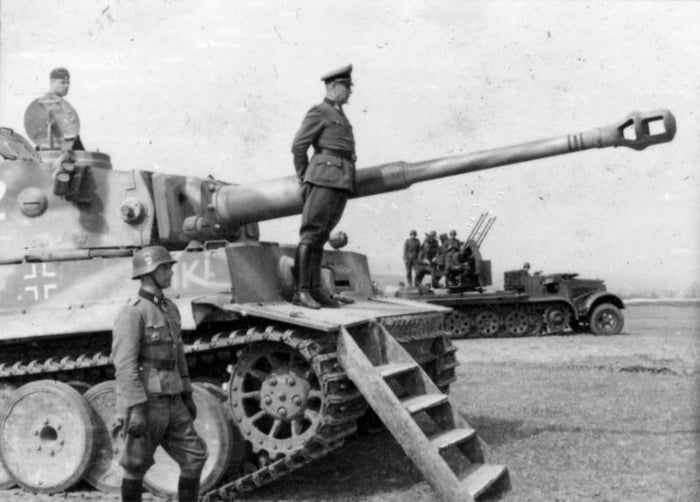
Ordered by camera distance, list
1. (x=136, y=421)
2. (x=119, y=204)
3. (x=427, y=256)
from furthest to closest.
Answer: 1. (x=427, y=256)
2. (x=119, y=204)
3. (x=136, y=421)

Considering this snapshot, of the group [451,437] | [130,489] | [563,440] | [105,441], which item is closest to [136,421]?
[130,489]

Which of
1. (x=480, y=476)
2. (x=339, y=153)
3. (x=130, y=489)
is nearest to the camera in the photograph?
(x=130, y=489)

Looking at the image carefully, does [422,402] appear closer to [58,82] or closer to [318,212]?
[318,212]

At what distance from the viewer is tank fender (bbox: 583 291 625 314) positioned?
76.6 ft

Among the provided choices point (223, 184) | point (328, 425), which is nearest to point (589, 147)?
point (328, 425)

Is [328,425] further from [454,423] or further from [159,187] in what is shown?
[159,187]

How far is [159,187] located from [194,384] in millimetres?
1999

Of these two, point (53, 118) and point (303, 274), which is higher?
point (53, 118)

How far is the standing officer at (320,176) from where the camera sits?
25.2 ft

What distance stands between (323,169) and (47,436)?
3286 mm

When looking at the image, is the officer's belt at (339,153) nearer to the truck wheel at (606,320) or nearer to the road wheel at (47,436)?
the road wheel at (47,436)

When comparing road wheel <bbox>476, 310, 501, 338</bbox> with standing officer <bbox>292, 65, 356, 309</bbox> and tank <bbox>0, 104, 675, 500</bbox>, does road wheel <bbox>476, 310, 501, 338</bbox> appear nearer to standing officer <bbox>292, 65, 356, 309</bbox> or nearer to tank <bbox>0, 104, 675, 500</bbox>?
tank <bbox>0, 104, 675, 500</bbox>

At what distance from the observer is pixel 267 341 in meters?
7.15

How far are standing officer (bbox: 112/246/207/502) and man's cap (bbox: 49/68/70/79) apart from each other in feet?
12.8
